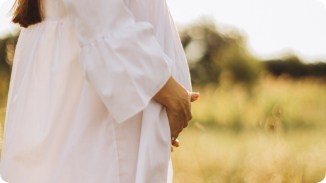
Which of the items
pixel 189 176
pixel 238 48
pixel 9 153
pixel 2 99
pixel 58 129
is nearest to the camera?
pixel 58 129

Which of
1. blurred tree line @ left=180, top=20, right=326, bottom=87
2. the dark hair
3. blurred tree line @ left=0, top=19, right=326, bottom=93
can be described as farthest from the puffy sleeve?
blurred tree line @ left=180, top=20, right=326, bottom=87

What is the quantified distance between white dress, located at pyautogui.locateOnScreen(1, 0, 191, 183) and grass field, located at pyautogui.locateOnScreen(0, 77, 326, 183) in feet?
2.93

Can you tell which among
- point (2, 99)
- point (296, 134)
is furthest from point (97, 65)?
point (296, 134)

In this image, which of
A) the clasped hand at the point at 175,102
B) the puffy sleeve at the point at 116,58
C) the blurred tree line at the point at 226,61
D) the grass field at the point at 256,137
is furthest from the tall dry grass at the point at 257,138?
the blurred tree line at the point at 226,61

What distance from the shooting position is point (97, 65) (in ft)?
4.41

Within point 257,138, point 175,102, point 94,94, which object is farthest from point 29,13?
point 257,138

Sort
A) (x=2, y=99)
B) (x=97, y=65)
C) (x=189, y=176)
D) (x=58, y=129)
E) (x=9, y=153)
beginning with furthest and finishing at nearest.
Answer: (x=2, y=99) → (x=189, y=176) → (x=9, y=153) → (x=58, y=129) → (x=97, y=65)

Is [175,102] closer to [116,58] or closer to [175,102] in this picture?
[175,102]

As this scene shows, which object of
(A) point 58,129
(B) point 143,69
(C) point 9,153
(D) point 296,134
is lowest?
(D) point 296,134

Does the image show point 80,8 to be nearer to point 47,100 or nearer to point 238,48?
point 47,100

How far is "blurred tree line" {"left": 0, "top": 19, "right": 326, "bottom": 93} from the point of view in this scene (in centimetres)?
1217

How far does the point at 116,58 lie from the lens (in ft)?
4.41

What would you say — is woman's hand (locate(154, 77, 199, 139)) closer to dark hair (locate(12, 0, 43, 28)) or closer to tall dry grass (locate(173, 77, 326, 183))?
dark hair (locate(12, 0, 43, 28))

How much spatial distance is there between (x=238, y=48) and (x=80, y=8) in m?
11.5
